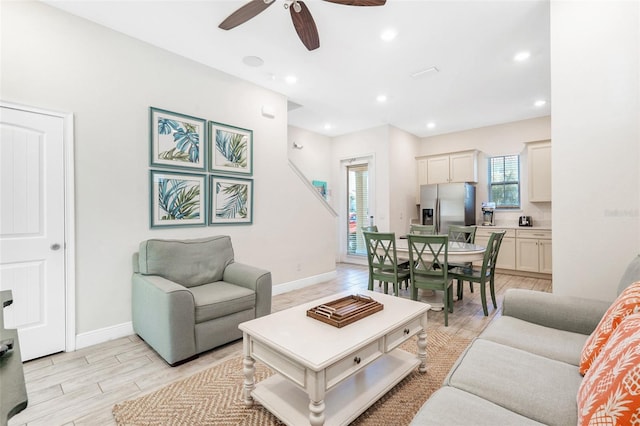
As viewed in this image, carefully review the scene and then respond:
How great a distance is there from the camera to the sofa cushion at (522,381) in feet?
3.65

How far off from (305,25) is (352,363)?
8.04ft

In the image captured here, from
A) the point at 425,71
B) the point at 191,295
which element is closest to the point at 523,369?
the point at 191,295

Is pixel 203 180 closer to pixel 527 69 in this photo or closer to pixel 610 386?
pixel 610 386

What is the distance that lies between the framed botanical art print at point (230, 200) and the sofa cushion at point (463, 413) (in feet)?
9.94

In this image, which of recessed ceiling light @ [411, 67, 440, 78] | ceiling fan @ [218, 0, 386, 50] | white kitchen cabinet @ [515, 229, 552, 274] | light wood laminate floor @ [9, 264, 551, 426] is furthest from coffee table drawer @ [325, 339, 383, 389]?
white kitchen cabinet @ [515, 229, 552, 274]

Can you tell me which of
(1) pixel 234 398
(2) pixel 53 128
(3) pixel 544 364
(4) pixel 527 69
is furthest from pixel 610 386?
(4) pixel 527 69

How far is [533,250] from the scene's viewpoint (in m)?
5.11

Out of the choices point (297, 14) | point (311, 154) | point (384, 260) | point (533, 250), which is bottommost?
point (533, 250)

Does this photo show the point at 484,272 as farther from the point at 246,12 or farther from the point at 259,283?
the point at 246,12

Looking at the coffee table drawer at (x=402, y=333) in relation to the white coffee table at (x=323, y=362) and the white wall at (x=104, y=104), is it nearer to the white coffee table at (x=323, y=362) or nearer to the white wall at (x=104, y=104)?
the white coffee table at (x=323, y=362)

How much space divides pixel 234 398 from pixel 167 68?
10.7ft

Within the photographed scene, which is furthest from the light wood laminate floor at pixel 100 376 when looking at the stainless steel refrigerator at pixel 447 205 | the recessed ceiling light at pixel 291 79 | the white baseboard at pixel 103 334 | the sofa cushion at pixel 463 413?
the recessed ceiling light at pixel 291 79

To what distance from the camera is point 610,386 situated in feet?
2.79

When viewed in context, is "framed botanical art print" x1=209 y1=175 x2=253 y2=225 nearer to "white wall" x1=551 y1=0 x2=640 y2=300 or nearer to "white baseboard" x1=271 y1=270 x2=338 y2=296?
"white baseboard" x1=271 y1=270 x2=338 y2=296
